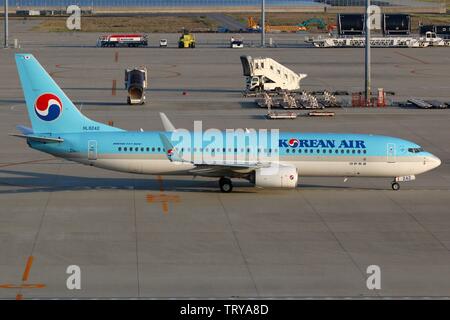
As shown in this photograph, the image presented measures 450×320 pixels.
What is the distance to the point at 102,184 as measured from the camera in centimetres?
5594

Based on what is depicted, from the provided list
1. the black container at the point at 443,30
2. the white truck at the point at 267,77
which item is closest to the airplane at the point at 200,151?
the white truck at the point at 267,77

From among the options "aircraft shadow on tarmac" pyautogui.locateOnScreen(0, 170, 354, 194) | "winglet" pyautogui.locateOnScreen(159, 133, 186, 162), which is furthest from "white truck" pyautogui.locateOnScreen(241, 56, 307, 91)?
"winglet" pyautogui.locateOnScreen(159, 133, 186, 162)

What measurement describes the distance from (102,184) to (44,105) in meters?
5.84

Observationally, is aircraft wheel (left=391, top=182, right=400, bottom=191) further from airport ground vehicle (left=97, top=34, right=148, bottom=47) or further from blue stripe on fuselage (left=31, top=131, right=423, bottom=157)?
airport ground vehicle (left=97, top=34, right=148, bottom=47)

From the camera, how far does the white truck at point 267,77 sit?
100562mm

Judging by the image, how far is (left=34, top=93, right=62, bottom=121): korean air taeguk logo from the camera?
5300cm

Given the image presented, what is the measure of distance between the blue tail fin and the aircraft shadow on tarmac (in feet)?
11.8

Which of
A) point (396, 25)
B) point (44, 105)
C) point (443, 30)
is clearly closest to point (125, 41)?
point (396, 25)

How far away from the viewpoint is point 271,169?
51875 millimetres

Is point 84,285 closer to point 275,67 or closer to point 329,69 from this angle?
point 275,67

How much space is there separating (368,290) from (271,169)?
1667 cm

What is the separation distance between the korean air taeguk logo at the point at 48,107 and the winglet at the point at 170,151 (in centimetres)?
585
